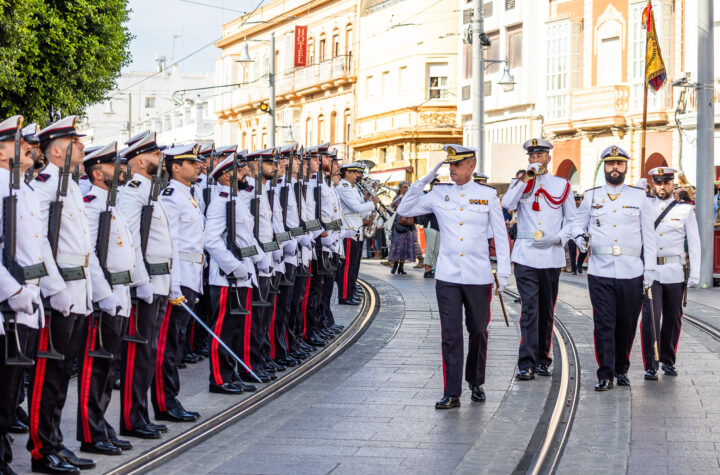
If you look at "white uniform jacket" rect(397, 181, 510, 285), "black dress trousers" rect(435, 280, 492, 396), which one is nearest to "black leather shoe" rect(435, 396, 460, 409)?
"black dress trousers" rect(435, 280, 492, 396)

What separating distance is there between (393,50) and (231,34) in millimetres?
20869

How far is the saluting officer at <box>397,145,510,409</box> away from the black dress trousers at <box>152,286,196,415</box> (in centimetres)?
208

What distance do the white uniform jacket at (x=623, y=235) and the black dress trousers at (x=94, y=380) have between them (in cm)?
470

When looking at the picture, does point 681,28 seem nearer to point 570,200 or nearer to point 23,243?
point 570,200

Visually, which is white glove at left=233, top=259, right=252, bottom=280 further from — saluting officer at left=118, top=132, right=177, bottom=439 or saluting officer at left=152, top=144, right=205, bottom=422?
saluting officer at left=118, top=132, right=177, bottom=439

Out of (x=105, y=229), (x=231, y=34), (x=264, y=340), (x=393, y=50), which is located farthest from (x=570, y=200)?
(x=231, y=34)

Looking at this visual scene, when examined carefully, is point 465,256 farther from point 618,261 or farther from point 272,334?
point 272,334

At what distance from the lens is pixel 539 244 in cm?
1138

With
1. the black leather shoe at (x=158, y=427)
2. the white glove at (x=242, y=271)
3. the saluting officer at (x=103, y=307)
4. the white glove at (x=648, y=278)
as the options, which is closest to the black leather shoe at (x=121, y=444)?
the saluting officer at (x=103, y=307)

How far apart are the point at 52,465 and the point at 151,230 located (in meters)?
1.98

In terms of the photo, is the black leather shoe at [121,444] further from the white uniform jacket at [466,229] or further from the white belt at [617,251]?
the white belt at [617,251]

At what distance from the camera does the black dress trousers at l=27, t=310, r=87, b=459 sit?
7.36 metres

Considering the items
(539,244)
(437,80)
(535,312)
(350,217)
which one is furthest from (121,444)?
(437,80)

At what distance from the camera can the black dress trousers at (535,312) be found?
37.1 feet
